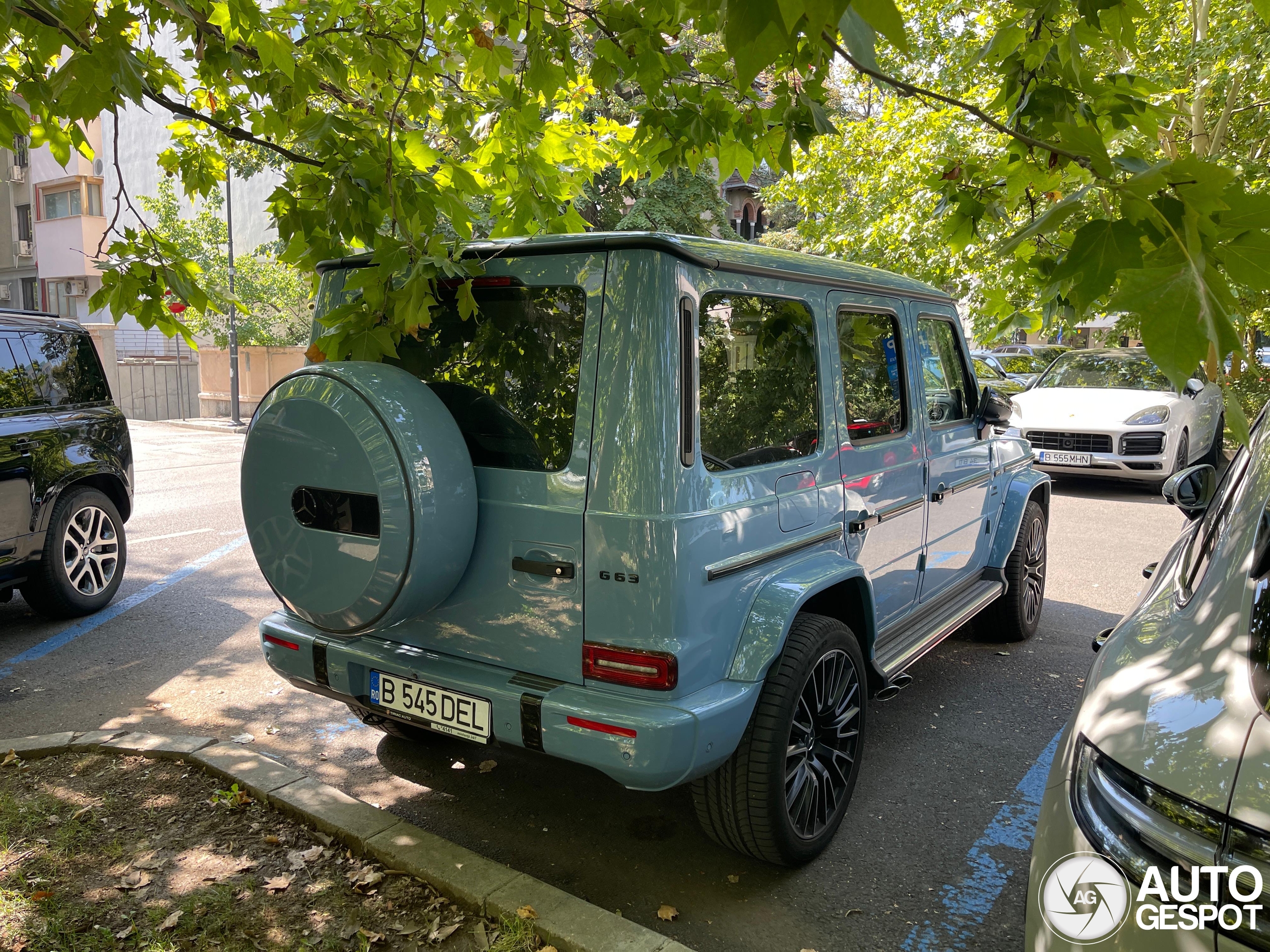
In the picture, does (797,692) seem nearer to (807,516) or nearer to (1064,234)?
(807,516)

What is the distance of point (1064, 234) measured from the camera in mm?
2500

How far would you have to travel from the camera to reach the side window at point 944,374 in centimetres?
435

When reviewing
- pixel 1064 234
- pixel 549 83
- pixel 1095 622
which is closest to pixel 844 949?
pixel 1064 234

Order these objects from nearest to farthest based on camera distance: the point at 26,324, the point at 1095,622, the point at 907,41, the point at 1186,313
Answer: the point at 907,41, the point at 1186,313, the point at 26,324, the point at 1095,622

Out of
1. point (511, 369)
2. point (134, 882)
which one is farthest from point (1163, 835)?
point (134, 882)

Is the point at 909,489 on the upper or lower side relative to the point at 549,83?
lower

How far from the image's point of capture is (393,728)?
156 inches

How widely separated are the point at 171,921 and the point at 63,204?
113 ft

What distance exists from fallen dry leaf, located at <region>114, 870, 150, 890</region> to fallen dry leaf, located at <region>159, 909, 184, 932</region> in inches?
9.0

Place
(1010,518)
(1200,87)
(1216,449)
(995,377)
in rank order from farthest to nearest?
1. (995,377)
2. (1216,449)
3. (1200,87)
4. (1010,518)

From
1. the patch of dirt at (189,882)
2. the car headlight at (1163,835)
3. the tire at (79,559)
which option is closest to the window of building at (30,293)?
the tire at (79,559)

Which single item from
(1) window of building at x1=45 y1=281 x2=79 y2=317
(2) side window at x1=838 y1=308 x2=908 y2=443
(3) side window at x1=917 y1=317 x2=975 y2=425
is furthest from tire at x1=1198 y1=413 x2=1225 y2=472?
(1) window of building at x1=45 y1=281 x2=79 y2=317

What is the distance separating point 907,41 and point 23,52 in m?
4.04

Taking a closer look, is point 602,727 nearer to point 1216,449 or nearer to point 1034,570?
point 1034,570
